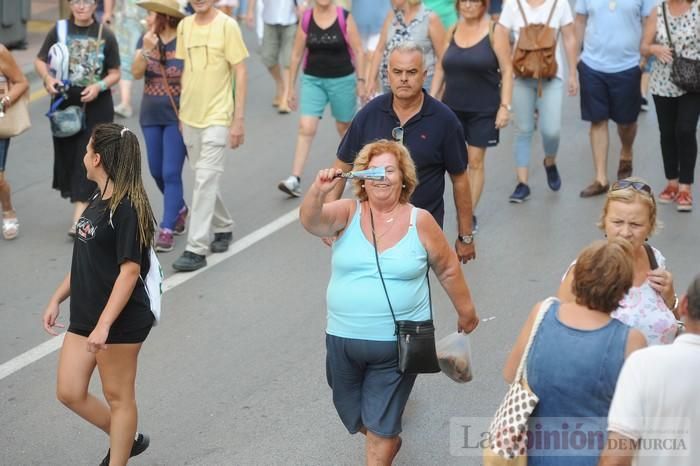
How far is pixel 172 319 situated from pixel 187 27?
7.54ft

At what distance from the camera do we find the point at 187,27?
909 cm

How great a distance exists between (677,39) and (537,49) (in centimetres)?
114

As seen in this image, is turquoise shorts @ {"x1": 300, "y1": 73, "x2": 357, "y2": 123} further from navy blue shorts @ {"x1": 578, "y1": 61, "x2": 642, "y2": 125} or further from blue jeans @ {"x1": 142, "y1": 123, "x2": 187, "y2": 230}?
navy blue shorts @ {"x1": 578, "y1": 61, "x2": 642, "y2": 125}

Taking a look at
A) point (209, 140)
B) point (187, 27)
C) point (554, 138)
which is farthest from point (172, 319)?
point (554, 138)

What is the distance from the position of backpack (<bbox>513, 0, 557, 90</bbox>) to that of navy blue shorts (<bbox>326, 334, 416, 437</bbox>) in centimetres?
534

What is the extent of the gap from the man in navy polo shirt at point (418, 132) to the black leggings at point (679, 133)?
153 inches

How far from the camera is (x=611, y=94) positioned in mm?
10734

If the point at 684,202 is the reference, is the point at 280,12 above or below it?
above

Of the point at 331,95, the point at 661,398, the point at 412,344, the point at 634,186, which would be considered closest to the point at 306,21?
the point at 331,95

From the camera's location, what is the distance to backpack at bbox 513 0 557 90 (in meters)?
10.3

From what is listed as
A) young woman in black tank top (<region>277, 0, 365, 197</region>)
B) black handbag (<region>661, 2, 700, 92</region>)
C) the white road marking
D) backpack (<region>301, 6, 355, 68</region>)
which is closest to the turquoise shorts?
young woman in black tank top (<region>277, 0, 365, 197</region>)

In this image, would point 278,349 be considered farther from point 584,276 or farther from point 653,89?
point 653,89

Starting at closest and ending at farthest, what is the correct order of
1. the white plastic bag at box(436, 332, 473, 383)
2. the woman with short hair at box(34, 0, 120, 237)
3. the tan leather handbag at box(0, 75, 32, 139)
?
the white plastic bag at box(436, 332, 473, 383)
the tan leather handbag at box(0, 75, 32, 139)
the woman with short hair at box(34, 0, 120, 237)

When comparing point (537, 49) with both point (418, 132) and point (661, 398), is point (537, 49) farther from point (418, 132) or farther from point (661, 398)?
point (661, 398)
